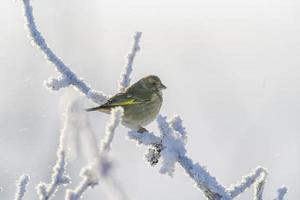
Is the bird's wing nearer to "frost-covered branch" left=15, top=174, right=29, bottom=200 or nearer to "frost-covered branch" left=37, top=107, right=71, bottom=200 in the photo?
"frost-covered branch" left=15, top=174, right=29, bottom=200

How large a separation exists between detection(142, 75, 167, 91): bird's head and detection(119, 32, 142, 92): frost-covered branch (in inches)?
96.6

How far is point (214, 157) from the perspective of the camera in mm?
56406

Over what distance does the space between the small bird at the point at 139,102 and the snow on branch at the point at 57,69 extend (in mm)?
414

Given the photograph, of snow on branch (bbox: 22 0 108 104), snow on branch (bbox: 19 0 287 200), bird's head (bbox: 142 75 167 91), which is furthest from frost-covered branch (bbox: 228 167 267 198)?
bird's head (bbox: 142 75 167 91)

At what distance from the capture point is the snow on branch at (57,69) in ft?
18.5

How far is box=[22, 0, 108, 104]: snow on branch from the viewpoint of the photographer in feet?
18.5

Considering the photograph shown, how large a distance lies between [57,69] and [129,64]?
467 mm

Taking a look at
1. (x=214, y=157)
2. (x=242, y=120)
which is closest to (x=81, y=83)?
(x=214, y=157)

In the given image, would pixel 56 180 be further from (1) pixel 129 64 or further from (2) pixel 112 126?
(1) pixel 129 64

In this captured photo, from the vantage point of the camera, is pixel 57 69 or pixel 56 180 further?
pixel 57 69

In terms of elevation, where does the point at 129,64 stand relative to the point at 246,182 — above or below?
above

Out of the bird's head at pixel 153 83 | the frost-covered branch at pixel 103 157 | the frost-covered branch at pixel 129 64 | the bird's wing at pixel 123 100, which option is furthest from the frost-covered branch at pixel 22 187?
the bird's head at pixel 153 83

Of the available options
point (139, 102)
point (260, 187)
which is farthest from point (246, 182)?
point (139, 102)

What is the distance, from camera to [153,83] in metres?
9.24
